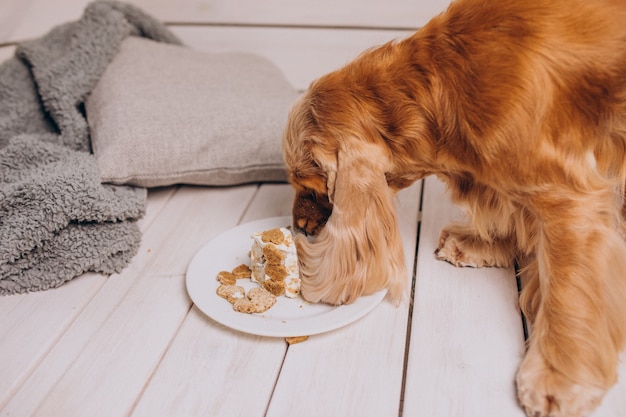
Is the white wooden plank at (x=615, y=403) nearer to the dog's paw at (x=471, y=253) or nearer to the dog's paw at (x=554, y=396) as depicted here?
the dog's paw at (x=554, y=396)

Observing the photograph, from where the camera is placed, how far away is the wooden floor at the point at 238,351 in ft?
4.45

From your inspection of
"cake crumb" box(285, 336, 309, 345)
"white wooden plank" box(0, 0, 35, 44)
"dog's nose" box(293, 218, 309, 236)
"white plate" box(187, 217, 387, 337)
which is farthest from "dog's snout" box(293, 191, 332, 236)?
"white wooden plank" box(0, 0, 35, 44)

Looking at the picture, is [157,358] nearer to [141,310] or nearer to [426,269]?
[141,310]

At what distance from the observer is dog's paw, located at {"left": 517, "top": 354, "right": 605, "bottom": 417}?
1268mm

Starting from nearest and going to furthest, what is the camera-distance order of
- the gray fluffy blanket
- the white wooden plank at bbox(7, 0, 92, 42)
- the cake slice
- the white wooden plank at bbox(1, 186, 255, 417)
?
the white wooden plank at bbox(1, 186, 255, 417) < the cake slice < the gray fluffy blanket < the white wooden plank at bbox(7, 0, 92, 42)

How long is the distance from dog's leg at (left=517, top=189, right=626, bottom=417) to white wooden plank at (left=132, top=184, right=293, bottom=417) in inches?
23.0

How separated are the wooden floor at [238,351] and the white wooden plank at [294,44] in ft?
3.65

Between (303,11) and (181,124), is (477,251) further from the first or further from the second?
(303,11)

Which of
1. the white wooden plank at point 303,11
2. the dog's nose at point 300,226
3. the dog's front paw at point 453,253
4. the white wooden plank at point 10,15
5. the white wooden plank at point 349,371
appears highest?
the white wooden plank at point 10,15

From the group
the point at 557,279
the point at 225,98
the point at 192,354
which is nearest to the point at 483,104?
the point at 557,279

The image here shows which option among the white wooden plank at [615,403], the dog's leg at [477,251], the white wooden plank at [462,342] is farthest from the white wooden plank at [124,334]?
the white wooden plank at [615,403]

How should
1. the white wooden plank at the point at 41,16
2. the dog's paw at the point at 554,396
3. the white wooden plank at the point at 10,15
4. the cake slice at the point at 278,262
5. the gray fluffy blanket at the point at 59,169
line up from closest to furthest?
the dog's paw at the point at 554,396, the cake slice at the point at 278,262, the gray fluffy blanket at the point at 59,169, the white wooden plank at the point at 10,15, the white wooden plank at the point at 41,16

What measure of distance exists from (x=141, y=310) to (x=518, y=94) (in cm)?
112

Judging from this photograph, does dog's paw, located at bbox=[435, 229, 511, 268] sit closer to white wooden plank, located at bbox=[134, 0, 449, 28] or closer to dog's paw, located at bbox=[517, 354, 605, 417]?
dog's paw, located at bbox=[517, 354, 605, 417]
